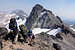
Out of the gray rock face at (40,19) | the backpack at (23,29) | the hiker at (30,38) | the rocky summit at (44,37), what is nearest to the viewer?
the rocky summit at (44,37)

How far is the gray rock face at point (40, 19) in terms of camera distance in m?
55.0

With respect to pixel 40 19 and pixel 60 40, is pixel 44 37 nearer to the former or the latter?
pixel 60 40

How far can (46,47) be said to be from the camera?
745 inches

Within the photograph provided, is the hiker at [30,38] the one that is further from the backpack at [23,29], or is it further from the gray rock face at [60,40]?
the gray rock face at [60,40]

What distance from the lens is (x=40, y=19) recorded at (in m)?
56.3

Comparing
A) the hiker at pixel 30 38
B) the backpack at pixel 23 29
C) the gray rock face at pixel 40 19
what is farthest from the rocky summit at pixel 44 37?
the backpack at pixel 23 29

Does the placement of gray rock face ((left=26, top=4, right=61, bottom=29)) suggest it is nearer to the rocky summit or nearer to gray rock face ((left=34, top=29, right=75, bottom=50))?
the rocky summit

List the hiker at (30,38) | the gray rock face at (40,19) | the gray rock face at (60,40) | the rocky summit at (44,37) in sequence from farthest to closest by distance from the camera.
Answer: the gray rock face at (40,19)
the gray rock face at (60,40)
the hiker at (30,38)
the rocky summit at (44,37)

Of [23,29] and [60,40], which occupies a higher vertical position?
[23,29]

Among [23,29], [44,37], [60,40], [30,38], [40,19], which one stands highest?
[40,19]

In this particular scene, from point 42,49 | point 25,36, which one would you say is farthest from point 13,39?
point 42,49

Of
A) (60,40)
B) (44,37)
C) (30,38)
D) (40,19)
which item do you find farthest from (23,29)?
(40,19)

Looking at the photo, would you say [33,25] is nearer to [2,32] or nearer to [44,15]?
[44,15]

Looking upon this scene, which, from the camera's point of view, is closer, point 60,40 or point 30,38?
point 30,38
